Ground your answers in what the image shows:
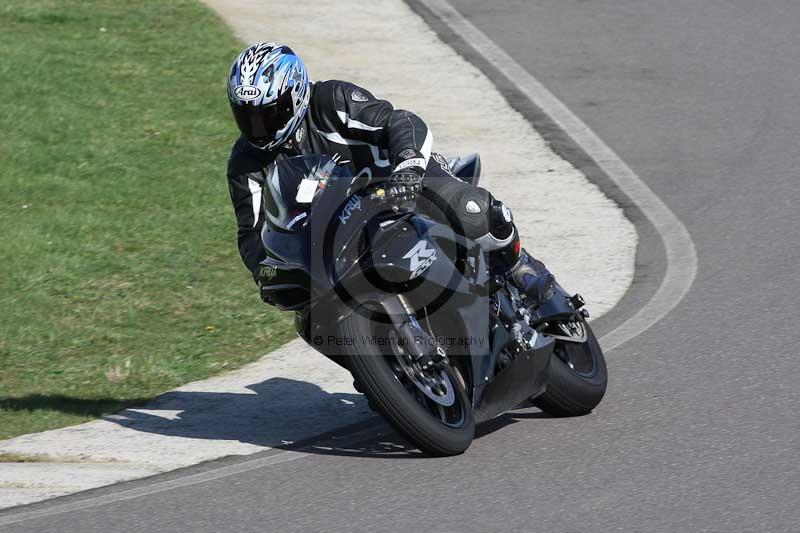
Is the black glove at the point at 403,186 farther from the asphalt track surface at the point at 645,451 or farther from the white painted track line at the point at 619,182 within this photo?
the white painted track line at the point at 619,182

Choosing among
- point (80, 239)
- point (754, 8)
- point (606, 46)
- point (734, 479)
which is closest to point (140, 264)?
point (80, 239)

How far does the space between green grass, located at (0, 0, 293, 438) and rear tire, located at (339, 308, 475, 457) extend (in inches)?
80.4

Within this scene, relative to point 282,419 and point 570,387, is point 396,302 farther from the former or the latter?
point 282,419

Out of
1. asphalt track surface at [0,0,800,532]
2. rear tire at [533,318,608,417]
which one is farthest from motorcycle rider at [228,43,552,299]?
asphalt track surface at [0,0,800,532]

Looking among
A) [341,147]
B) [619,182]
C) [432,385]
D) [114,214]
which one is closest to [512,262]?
[432,385]

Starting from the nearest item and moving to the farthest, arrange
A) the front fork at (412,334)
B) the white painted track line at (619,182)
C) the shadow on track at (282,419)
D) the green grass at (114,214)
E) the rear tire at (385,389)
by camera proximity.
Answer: the rear tire at (385,389), the front fork at (412,334), the shadow on track at (282,419), the green grass at (114,214), the white painted track line at (619,182)

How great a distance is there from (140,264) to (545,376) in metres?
3.90

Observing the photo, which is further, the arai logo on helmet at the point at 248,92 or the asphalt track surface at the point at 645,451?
the arai logo on helmet at the point at 248,92

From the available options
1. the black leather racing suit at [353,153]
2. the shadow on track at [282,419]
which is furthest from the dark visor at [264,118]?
the shadow on track at [282,419]

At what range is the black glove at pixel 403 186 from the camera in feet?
16.8

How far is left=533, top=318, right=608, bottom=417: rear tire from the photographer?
19.5 ft

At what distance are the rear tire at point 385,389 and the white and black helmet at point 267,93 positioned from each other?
0.93 meters

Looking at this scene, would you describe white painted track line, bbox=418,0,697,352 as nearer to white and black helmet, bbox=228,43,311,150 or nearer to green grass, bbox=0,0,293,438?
green grass, bbox=0,0,293,438

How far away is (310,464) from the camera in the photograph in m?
5.67
